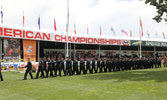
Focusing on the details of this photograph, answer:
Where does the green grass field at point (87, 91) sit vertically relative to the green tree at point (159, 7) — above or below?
below

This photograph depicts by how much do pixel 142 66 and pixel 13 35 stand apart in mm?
15950

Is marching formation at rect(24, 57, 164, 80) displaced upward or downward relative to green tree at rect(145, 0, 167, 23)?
downward

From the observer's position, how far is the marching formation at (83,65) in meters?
15.6

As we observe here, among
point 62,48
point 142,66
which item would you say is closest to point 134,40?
point 62,48

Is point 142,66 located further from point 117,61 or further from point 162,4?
point 162,4

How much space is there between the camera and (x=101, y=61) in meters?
19.2

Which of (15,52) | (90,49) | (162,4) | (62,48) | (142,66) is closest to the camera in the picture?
(162,4)

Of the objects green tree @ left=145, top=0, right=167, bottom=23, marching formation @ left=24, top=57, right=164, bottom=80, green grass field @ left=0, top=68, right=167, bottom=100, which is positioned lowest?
green grass field @ left=0, top=68, right=167, bottom=100

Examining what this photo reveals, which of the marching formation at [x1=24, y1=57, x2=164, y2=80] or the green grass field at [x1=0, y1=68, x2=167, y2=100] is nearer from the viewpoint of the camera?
the green grass field at [x1=0, y1=68, x2=167, y2=100]

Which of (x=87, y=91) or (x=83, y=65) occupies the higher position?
(x=83, y=65)

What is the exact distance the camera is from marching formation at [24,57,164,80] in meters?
15.6

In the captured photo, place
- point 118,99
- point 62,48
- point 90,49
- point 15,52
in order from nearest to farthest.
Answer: point 118,99 → point 15,52 → point 62,48 → point 90,49

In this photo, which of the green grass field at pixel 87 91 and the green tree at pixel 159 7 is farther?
the green tree at pixel 159 7

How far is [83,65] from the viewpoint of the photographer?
1753 centimetres
